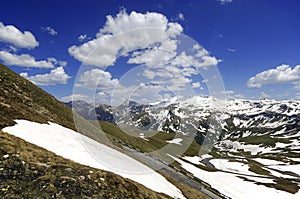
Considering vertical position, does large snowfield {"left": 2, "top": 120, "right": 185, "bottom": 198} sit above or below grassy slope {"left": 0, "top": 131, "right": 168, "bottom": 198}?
above

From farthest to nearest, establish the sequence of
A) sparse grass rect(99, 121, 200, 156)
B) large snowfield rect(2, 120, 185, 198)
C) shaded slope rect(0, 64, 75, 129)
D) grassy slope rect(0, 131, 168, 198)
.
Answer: sparse grass rect(99, 121, 200, 156) → shaded slope rect(0, 64, 75, 129) → large snowfield rect(2, 120, 185, 198) → grassy slope rect(0, 131, 168, 198)

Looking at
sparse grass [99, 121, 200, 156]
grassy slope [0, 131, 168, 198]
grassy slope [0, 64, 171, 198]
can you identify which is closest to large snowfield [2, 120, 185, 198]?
grassy slope [0, 64, 171, 198]

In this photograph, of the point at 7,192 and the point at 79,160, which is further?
the point at 79,160

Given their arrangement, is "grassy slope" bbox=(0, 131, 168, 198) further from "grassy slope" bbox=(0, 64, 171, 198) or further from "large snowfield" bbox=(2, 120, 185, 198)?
"large snowfield" bbox=(2, 120, 185, 198)

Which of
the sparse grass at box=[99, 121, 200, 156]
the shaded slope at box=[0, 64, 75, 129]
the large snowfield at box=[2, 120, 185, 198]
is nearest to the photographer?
the large snowfield at box=[2, 120, 185, 198]

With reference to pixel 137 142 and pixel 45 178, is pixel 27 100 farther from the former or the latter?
pixel 137 142

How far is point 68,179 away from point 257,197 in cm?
5206

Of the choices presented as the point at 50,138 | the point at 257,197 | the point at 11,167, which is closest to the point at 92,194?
the point at 11,167

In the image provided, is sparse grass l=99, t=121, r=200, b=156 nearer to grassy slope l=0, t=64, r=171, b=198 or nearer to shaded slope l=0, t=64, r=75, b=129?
shaded slope l=0, t=64, r=75, b=129

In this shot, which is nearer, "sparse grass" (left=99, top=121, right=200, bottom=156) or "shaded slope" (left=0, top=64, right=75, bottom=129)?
"shaded slope" (left=0, top=64, right=75, bottom=129)

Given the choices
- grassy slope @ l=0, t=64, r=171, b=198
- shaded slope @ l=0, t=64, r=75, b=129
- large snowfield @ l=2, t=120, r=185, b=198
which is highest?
shaded slope @ l=0, t=64, r=75, b=129

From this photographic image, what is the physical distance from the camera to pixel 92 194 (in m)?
18.0

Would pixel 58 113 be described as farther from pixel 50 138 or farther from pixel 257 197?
pixel 257 197

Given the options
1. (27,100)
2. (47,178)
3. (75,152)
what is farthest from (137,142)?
(47,178)
